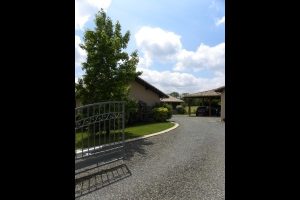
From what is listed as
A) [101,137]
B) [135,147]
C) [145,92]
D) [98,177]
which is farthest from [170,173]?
[145,92]

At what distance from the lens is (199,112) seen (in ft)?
128

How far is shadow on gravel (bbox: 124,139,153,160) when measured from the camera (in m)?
11.4

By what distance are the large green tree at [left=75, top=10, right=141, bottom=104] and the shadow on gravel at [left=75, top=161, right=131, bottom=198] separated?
7.36 metres

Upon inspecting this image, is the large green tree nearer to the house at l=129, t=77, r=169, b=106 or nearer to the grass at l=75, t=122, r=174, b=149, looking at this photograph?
the grass at l=75, t=122, r=174, b=149

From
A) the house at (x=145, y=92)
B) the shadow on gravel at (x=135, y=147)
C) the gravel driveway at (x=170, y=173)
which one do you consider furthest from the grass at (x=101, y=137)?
the house at (x=145, y=92)

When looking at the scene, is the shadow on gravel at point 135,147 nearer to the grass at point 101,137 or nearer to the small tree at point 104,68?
the grass at point 101,137

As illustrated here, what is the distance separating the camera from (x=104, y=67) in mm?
16641

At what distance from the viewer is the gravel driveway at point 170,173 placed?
6469 mm

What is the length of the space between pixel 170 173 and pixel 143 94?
2069cm

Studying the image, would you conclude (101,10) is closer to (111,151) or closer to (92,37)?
(92,37)

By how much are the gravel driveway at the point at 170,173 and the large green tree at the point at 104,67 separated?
4065 mm
